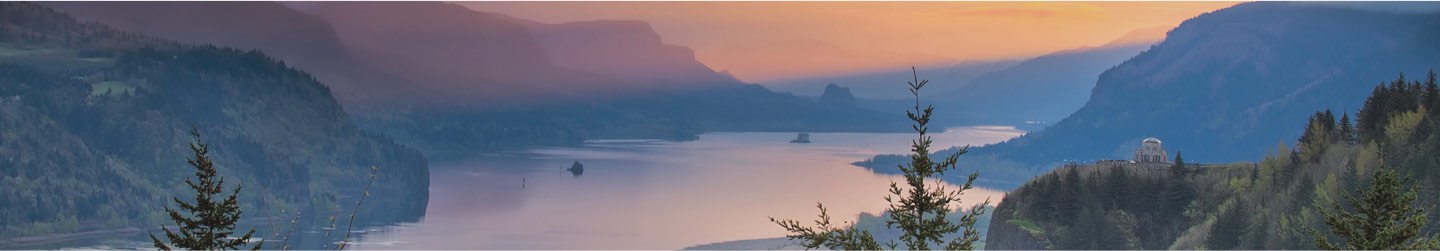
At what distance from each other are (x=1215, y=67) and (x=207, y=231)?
150 m

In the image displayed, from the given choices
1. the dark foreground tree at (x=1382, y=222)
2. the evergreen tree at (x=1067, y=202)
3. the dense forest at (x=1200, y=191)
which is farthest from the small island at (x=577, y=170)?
the dark foreground tree at (x=1382, y=222)

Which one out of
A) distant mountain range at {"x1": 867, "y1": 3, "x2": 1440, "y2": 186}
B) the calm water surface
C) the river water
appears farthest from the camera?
distant mountain range at {"x1": 867, "y1": 3, "x2": 1440, "y2": 186}

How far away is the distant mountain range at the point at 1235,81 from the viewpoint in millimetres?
139625

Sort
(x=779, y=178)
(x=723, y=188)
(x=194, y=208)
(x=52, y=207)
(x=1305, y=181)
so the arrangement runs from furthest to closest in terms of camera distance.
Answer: (x=779, y=178)
(x=723, y=188)
(x=52, y=207)
(x=1305, y=181)
(x=194, y=208)

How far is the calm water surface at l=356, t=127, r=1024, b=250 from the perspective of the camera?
9906cm

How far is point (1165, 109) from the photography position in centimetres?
15350

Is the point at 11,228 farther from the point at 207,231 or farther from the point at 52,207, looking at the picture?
the point at 207,231

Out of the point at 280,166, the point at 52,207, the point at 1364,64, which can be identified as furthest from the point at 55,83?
the point at 1364,64

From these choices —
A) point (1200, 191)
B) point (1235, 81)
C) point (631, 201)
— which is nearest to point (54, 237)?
point (631, 201)

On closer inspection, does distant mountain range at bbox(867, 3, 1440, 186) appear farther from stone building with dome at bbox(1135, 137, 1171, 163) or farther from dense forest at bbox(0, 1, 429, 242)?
stone building with dome at bbox(1135, 137, 1171, 163)

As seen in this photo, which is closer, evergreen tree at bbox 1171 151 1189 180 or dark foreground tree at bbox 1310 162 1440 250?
dark foreground tree at bbox 1310 162 1440 250

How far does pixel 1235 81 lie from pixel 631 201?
65.1 m

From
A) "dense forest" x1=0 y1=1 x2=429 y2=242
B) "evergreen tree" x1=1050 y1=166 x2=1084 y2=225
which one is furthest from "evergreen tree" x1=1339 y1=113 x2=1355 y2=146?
"dense forest" x1=0 y1=1 x2=429 y2=242

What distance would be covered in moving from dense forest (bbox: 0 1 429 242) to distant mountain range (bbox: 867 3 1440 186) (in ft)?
186
